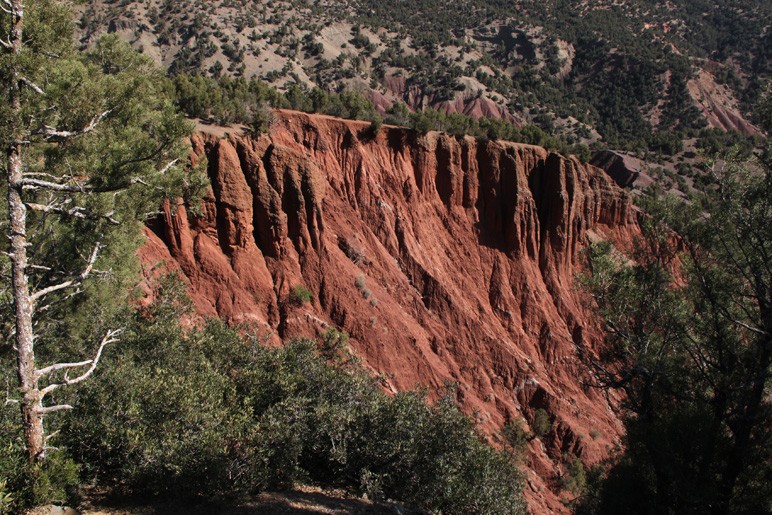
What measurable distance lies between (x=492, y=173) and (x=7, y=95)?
34789mm

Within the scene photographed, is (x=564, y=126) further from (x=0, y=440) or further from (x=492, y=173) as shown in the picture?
(x=0, y=440)

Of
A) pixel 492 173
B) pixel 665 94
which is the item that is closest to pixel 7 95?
pixel 492 173

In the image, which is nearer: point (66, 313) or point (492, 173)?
point (66, 313)

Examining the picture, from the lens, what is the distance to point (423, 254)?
35.5m

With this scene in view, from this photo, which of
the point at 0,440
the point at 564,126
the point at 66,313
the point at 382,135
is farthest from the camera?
the point at 564,126

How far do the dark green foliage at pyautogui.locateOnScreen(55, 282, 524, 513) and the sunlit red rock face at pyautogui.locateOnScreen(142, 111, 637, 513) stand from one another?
34.0ft

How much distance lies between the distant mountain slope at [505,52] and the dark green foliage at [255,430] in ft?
223

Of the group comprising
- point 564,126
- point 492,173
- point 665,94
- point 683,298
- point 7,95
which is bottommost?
point 683,298

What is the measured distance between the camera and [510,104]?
9494cm

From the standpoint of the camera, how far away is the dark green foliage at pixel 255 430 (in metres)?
10.2

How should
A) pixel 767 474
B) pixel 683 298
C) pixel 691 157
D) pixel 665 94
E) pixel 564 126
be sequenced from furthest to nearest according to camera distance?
pixel 665 94 → pixel 564 126 → pixel 691 157 → pixel 683 298 → pixel 767 474

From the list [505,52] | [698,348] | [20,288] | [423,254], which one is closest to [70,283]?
[20,288]

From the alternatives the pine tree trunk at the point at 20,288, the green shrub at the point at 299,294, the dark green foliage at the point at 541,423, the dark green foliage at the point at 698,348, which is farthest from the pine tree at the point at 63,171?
the dark green foliage at the point at 541,423

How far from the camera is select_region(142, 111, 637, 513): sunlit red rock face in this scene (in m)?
27.8
